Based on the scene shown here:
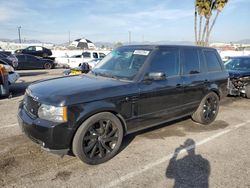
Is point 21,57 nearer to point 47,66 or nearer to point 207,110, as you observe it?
point 47,66

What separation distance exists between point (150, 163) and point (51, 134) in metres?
1.61

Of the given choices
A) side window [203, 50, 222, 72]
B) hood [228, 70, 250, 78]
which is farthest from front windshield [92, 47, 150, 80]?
hood [228, 70, 250, 78]

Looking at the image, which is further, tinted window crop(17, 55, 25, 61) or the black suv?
tinted window crop(17, 55, 25, 61)

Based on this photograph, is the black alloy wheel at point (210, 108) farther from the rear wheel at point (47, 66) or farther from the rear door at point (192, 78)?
the rear wheel at point (47, 66)

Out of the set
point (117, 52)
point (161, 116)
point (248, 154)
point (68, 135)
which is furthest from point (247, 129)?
point (68, 135)

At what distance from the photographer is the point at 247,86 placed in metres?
8.90

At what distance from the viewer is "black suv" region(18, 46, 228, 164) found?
3.52 m

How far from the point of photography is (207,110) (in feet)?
19.6

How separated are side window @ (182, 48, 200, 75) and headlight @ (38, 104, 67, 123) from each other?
9.19ft

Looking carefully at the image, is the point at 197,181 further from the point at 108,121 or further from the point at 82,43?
the point at 82,43

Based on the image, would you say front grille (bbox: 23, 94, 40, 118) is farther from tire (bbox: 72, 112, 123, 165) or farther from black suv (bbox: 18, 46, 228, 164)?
tire (bbox: 72, 112, 123, 165)

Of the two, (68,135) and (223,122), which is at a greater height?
(68,135)

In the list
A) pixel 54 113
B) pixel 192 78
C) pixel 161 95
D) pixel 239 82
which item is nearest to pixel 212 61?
pixel 192 78

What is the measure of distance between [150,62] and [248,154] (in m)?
2.37
